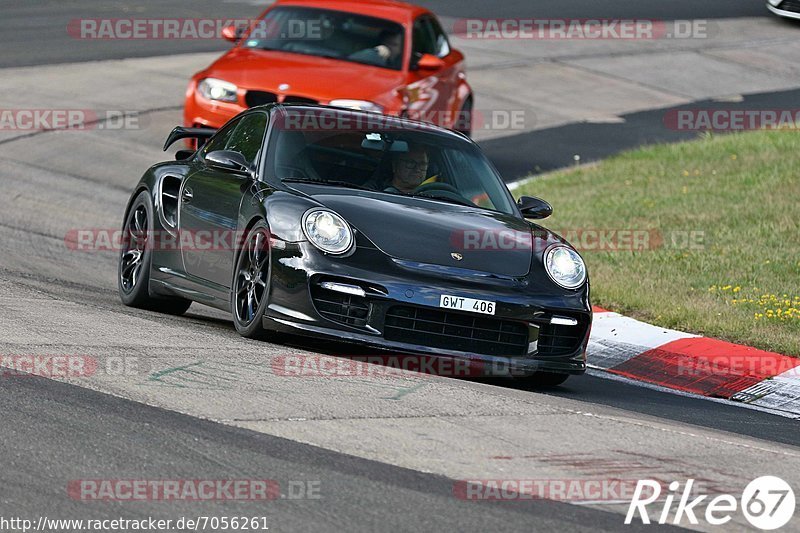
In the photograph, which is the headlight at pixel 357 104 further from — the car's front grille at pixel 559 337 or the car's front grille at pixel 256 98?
the car's front grille at pixel 559 337

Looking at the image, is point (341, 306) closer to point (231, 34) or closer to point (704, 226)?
point (704, 226)

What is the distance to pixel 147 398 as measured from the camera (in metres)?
6.14

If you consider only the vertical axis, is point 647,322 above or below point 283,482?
below

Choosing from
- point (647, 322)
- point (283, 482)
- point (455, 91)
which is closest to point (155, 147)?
point (455, 91)

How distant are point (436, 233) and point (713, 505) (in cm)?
302

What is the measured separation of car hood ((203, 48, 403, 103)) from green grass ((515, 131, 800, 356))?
6.63ft

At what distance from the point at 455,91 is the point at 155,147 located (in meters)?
3.27

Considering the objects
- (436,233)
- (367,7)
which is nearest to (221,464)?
(436,233)

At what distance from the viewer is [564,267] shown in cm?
809

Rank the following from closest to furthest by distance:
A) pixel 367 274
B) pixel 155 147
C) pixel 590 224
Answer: pixel 367 274, pixel 590 224, pixel 155 147

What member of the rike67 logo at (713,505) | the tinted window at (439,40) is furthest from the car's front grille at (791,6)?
the rike67 logo at (713,505)

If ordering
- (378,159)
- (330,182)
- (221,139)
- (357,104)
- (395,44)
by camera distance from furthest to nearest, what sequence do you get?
(395,44) < (357,104) < (221,139) < (378,159) < (330,182)

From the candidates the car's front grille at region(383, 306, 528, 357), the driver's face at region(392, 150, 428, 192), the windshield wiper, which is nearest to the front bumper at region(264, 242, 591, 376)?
the car's front grille at region(383, 306, 528, 357)

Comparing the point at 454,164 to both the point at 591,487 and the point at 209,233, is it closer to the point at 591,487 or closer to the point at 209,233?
the point at 209,233
